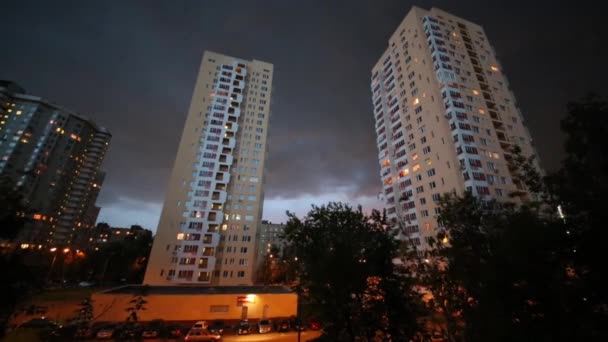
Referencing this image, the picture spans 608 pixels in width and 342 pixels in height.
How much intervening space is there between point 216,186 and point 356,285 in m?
54.1

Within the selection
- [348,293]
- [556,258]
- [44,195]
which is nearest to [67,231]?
[44,195]

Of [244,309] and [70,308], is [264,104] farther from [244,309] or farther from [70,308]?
[70,308]

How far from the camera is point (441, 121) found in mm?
53969

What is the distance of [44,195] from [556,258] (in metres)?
165

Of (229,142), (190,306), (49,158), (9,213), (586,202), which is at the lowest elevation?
(190,306)

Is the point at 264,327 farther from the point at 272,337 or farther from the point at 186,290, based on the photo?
the point at 186,290

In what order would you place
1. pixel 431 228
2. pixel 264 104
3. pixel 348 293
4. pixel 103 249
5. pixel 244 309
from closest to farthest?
pixel 348 293
pixel 244 309
pixel 431 228
pixel 264 104
pixel 103 249

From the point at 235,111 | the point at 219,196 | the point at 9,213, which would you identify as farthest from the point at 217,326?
the point at 235,111

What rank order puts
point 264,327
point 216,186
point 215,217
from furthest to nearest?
point 216,186 → point 215,217 → point 264,327

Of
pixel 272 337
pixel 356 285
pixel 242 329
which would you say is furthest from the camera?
pixel 242 329

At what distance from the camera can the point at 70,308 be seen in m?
37.2

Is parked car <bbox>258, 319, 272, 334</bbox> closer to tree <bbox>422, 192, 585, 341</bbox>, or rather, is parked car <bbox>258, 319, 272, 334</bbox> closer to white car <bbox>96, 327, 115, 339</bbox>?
white car <bbox>96, 327, 115, 339</bbox>

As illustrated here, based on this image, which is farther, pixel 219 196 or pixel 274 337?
pixel 219 196

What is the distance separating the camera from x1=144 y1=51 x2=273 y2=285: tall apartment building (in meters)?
51.2
